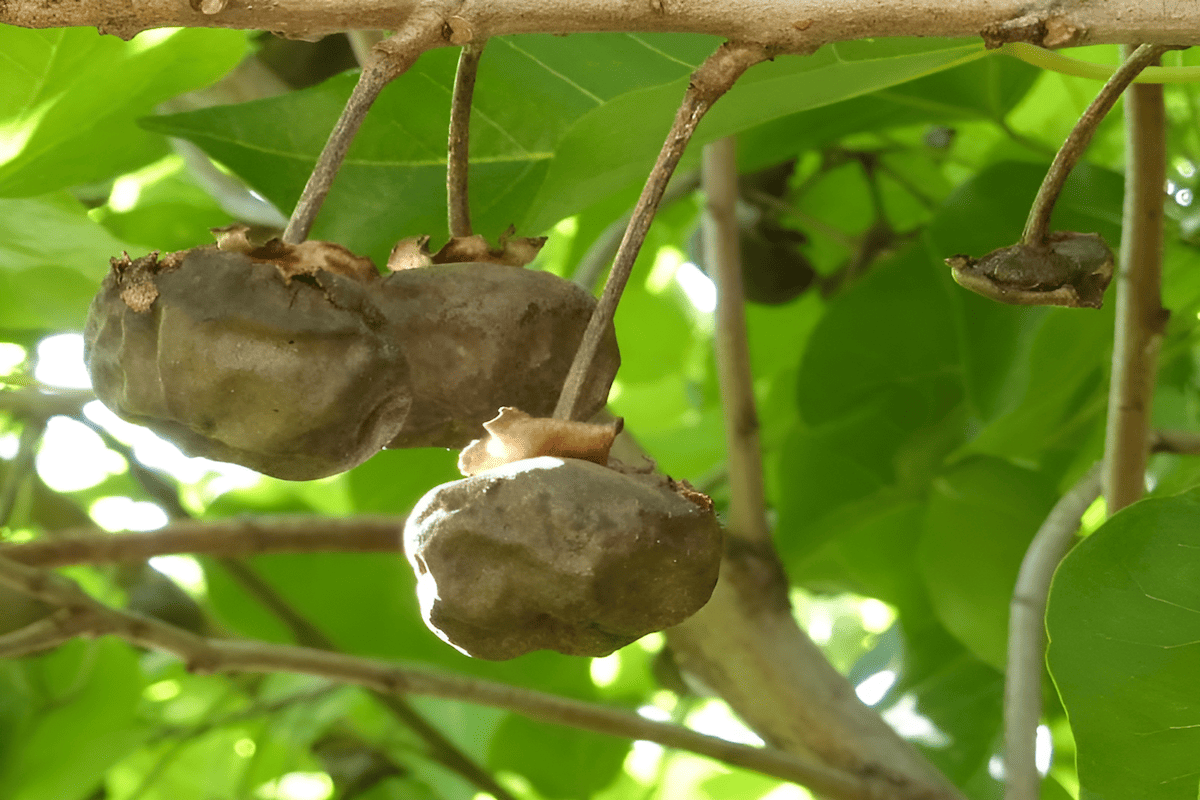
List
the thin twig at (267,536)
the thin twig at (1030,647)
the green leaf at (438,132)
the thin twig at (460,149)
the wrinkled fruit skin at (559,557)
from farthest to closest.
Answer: the thin twig at (267,536), the thin twig at (1030,647), the green leaf at (438,132), the thin twig at (460,149), the wrinkled fruit skin at (559,557)

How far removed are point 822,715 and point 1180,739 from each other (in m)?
0.33

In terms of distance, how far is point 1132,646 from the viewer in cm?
56

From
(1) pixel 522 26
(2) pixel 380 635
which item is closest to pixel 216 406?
(1) pixel 522 26

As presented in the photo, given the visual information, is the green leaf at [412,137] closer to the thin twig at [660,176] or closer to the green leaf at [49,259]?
the green leaf at [49,259]

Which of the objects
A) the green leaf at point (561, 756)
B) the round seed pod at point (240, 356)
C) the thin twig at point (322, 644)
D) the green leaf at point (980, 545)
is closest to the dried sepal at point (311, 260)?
the round seed pod at point (240, 356)

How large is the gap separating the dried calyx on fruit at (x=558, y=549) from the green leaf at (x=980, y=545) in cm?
70

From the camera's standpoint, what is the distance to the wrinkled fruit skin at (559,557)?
0.36m

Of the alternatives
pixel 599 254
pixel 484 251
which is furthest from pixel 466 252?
pixel 599 254

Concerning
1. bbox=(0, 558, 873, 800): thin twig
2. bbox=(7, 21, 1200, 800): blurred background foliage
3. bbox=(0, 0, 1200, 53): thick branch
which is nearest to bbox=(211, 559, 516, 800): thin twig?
bbox=(7, 21, 1200, 800): blurred background foliage

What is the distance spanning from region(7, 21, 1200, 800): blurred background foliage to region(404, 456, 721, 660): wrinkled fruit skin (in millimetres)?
254

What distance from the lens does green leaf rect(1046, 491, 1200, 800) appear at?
561 millimetres

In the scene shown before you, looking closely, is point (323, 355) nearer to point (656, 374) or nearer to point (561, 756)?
point (561, 756)

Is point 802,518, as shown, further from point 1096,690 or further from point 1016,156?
point 1096,690

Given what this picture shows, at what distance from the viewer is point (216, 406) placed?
14.9 inches
